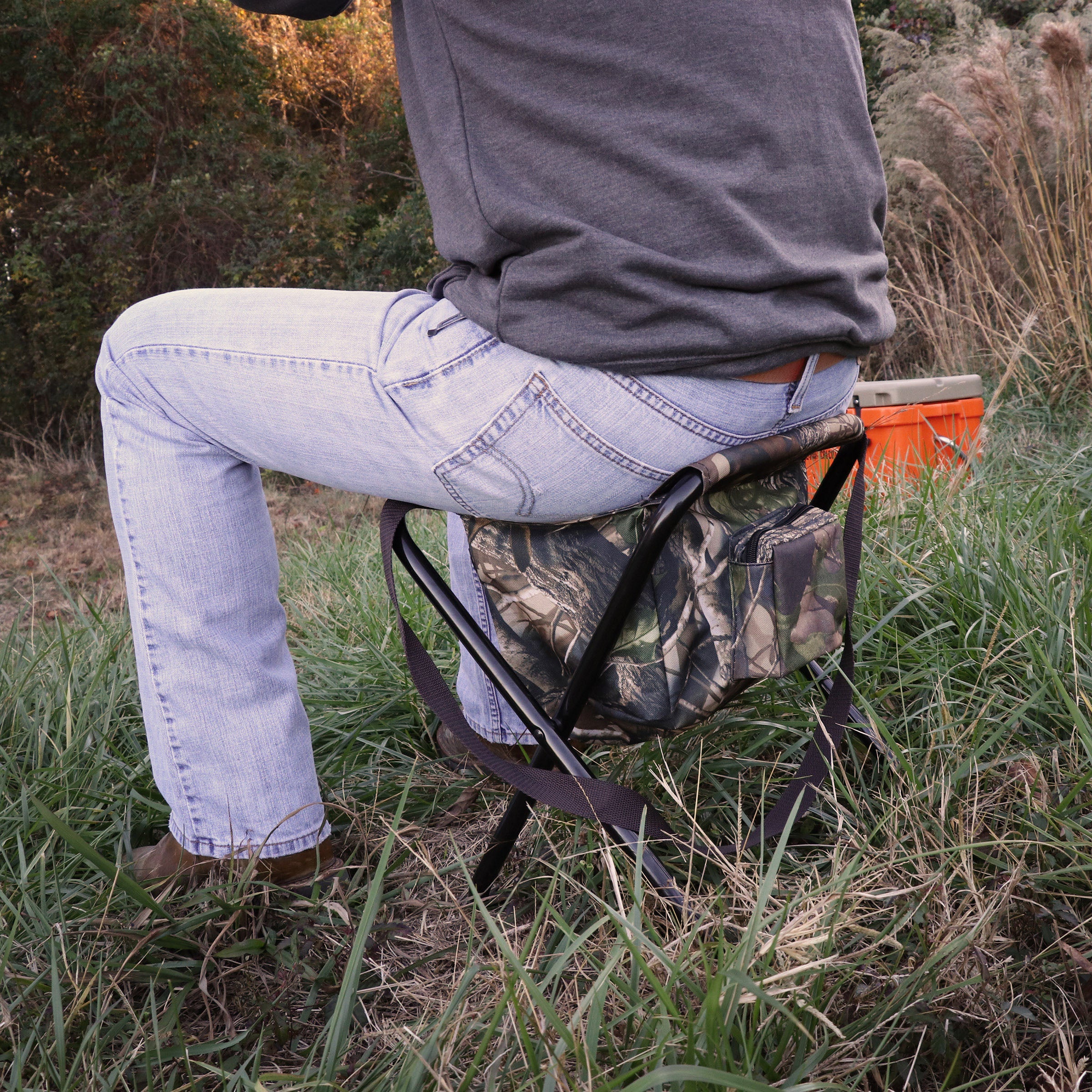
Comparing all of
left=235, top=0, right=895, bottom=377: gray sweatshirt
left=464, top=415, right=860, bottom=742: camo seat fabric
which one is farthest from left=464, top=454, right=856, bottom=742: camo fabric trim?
left=235, top=0, right=895, bottom=377: gray sweatshirt

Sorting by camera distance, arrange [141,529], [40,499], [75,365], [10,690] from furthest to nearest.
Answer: [75,365], [40,499], [10,690], [141,529]

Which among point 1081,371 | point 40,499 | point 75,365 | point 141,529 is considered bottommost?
point 40,499

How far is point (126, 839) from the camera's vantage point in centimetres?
155

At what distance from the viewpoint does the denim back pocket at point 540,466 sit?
110 cm

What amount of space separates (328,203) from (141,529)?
27.9ft

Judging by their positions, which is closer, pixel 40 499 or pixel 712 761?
pixel 712 761

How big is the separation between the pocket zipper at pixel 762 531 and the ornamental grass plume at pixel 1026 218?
7.22 feet

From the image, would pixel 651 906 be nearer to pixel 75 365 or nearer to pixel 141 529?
pixel 141 529

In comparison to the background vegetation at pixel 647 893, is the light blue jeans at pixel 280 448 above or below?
above

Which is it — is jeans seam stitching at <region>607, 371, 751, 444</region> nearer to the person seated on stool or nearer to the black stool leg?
the person seated on stool

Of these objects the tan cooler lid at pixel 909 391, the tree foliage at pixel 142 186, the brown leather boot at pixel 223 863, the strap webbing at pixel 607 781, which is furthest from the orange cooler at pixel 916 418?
the tree foliage at pixel 142 186

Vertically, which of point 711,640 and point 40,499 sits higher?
point 711,640

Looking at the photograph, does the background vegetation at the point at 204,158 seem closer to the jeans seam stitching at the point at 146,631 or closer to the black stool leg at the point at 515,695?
the black stool leg at the point at 515,695

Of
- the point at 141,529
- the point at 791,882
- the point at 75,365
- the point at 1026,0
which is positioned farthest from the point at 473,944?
the point at 1026,0
